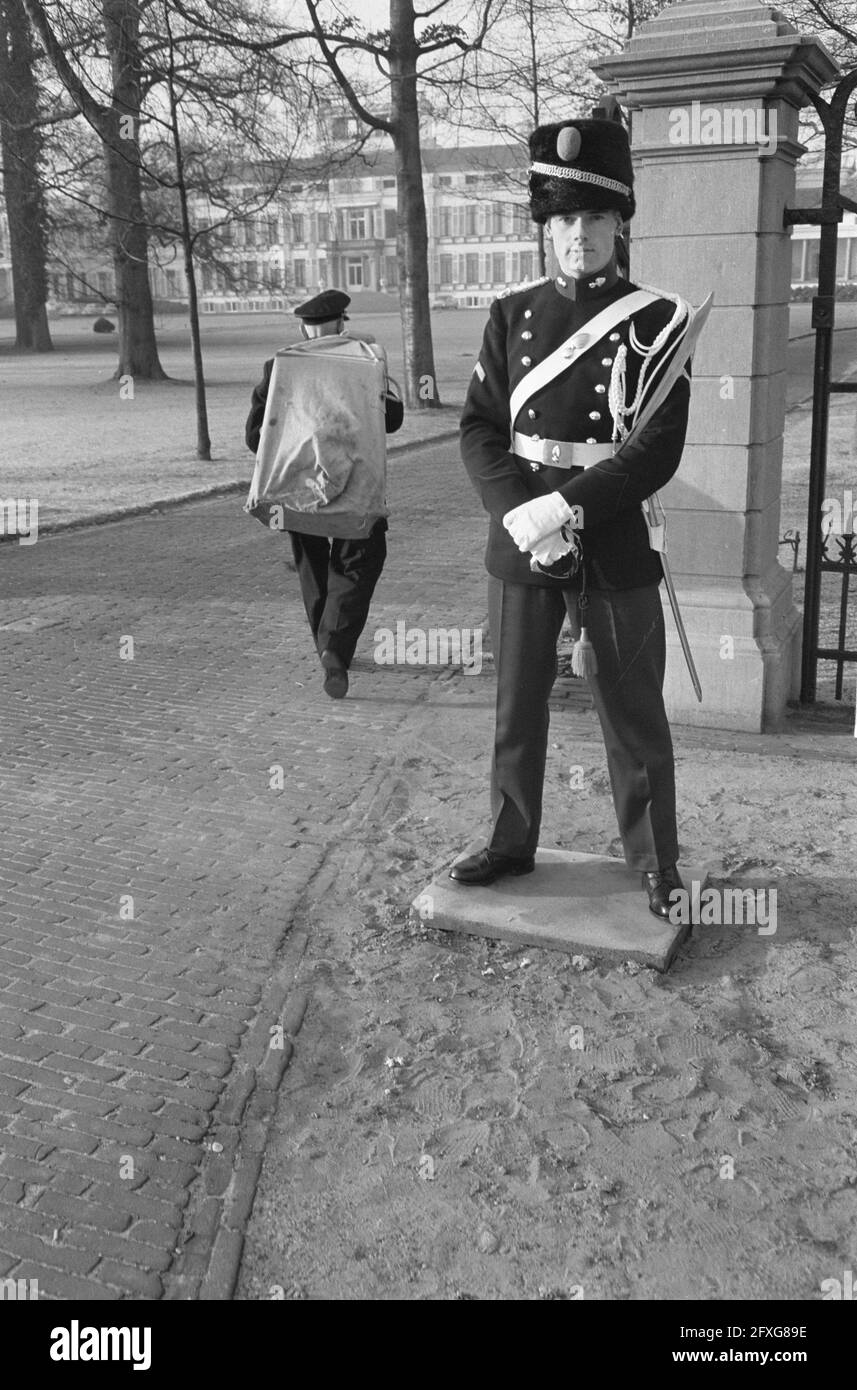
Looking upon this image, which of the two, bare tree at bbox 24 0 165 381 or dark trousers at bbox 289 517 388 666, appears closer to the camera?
dark trousers at bbox 289 517 388 666

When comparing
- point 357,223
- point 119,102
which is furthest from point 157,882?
point 357,223

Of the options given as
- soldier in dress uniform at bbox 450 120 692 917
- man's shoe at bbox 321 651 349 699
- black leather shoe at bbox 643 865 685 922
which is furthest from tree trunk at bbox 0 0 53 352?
black leather shoe at bbox 643 865 685 922

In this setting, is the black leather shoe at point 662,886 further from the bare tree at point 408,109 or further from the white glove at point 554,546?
the bare tree at point 408,109

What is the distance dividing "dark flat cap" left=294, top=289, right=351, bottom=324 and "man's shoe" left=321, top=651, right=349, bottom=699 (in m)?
1.69

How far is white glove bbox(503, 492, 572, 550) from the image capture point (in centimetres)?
385

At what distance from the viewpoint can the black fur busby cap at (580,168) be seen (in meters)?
3.80

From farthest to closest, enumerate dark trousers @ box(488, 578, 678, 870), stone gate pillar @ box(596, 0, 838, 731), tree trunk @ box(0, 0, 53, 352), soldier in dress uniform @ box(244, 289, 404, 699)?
tree trunk @ box(0, 0, 53, 352), soldier in dress uniform @ box(244, 289, 404, 699), stone gate pillar @ box(596, 0, 838, 731), dark trousers @ box(488, 578, 678, 870)

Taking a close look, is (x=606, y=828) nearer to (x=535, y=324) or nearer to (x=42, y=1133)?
(x=535, y=324)

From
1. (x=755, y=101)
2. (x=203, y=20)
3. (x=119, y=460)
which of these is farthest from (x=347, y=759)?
(x=203, y=20)

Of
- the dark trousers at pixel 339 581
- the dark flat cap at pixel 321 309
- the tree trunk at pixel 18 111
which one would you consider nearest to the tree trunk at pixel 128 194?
the tree trunk at pixel 18 111

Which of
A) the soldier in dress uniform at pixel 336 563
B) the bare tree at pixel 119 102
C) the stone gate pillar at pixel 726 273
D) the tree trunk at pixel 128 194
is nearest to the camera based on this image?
the stone gate pillar at pixel 726 273

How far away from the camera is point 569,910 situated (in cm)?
437

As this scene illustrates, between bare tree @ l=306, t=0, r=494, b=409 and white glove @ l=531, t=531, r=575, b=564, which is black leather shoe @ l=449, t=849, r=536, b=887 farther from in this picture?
bare tree @ l=306, t=0, r=494, b=409

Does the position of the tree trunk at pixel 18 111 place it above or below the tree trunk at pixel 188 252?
above
